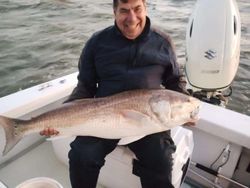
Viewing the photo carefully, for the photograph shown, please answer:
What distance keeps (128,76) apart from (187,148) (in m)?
0.65

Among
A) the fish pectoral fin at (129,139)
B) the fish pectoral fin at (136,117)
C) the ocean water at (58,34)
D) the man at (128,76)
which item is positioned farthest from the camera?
the ocean water at (58,34)

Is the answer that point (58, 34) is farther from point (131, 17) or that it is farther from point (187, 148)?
point (187, 148)

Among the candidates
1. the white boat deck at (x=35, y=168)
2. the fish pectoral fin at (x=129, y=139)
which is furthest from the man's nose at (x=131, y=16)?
the white boat deck at (x=35, y=168)

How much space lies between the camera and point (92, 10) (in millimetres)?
8547

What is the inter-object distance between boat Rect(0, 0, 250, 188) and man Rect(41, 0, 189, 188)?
0.13 m

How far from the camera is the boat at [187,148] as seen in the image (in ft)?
7.18

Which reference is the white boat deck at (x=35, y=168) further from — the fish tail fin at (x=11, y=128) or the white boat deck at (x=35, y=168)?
the fish tail fin at (x=11, y=128)

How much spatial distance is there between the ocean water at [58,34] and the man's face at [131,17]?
2.69 metres

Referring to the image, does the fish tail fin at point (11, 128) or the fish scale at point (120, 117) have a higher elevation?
the fish scale at point (120, 117)

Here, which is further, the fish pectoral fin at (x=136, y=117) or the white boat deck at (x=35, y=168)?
the white boat deck at (x=35, y=168)

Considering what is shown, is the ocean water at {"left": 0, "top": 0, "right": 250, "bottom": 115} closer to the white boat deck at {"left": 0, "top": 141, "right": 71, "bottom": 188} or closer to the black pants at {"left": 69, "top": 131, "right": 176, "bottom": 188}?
the white boat deck at {"left": 0, "top": 141, "right": 71, "bottom": 188}

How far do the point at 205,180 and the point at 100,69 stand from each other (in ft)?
4.06

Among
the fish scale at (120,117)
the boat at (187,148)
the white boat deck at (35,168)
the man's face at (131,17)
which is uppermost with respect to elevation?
the man's face at (131,17)

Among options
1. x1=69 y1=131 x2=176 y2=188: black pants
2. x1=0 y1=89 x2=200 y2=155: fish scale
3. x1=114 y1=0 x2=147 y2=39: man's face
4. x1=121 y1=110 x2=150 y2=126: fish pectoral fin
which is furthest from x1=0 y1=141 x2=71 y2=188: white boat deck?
x1=114 y1=0 x2=147 y2=39: man's face
